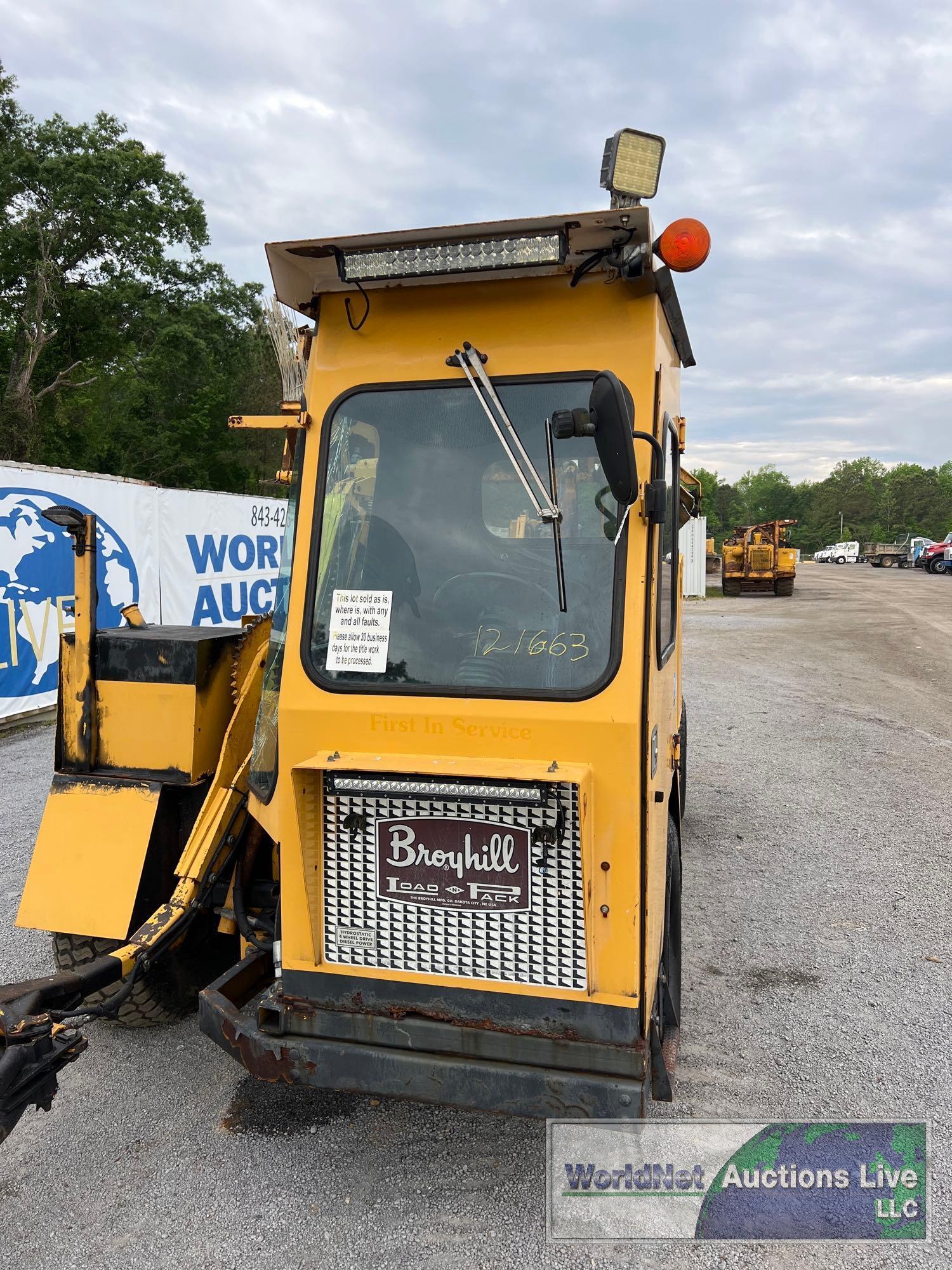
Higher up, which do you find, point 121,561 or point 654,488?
point 654,488

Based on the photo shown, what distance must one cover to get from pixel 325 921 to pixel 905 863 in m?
4.41

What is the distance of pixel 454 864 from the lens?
259cm

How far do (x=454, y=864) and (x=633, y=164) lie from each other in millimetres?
2210

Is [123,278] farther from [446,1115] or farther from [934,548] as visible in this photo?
[934,548]

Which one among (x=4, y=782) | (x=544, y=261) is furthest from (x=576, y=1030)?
(x=4, y=782)

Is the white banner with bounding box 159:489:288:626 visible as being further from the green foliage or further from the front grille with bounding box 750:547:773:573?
the front grille with bounding box 750:547:773:573

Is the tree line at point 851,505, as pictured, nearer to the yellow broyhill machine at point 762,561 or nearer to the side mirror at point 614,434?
the yellow broyhill machine at point 762,561

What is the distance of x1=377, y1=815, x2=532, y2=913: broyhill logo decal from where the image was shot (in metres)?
2.54

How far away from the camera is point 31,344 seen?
87.9 feet

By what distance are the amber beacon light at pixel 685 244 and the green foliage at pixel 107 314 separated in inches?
1076

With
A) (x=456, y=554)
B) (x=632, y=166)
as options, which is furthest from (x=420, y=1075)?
(x=632, y=166)

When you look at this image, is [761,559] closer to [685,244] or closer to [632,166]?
[632,166]

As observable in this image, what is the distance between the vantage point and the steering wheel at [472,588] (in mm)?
2695

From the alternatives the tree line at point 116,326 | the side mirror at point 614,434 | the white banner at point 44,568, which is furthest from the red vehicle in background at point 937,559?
the side mirror at point 614,434
